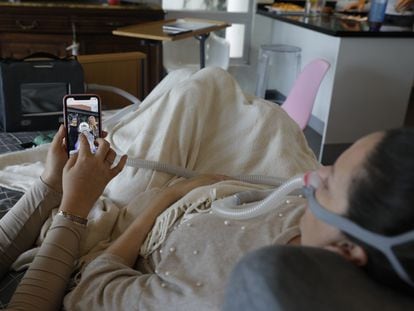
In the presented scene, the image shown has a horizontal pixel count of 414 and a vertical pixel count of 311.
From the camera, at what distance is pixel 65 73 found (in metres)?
1.93

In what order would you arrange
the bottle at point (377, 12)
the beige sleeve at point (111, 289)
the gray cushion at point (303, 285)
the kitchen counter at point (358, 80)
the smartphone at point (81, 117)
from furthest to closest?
the bottle at point (377, 12), the kitchen counter at point (358, 80), the smartphone at point (81, 117), the beige sleeve at point (111, 289), the gray cushion at point (303, 285)

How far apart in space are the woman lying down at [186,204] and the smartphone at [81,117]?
41 millimetres

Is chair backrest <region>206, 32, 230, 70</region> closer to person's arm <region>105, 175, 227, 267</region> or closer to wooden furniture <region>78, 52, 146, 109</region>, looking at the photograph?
wooden furniture <region>78, 52, 146, 109</region>

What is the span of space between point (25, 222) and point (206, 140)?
0.54 metres

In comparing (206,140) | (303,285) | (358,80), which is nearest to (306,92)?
(358,80)

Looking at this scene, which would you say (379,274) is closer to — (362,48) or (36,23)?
(362,48)

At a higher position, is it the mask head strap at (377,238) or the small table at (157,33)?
the mask head strap at (377,238)

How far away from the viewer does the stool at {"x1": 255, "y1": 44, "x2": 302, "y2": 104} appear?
3.59 m

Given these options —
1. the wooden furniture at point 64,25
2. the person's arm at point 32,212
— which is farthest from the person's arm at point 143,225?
the wooden furniture at point 64,25

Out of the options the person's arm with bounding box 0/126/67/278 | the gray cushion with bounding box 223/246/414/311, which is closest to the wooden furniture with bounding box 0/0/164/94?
the person's arm with bounding box 0/126/67/278

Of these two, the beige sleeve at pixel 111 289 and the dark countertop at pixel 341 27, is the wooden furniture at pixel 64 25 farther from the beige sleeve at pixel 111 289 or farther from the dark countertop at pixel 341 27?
the beige sleeve at pixel 111 289

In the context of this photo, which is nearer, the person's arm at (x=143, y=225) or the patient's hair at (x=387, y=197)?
the patient's hair at (x=387, y=197)

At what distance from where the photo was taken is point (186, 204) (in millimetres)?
1025

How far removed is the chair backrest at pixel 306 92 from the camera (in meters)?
2.67
